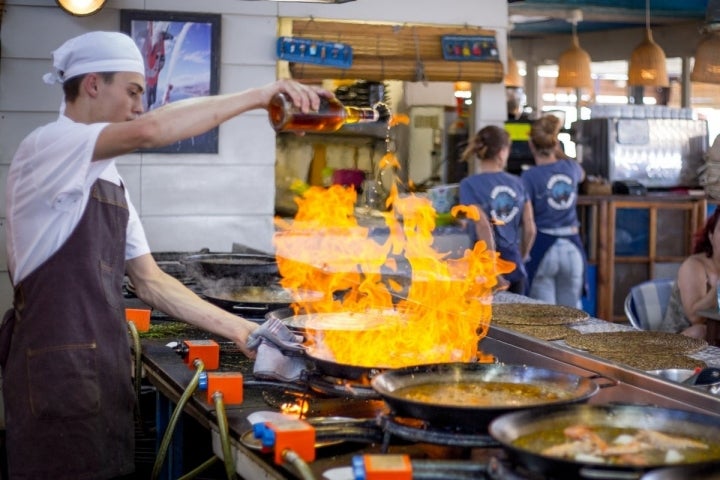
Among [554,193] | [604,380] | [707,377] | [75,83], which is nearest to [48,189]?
[75,83]

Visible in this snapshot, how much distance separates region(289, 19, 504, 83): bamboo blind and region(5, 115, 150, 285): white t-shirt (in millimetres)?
4387

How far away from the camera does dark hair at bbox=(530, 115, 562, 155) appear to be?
26.1 ft

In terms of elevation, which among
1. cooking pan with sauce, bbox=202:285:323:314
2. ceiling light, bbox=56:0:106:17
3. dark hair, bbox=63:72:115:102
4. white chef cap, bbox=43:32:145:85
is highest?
ceiling light, bbox=56:0:106:17

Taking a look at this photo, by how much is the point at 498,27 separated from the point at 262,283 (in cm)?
409

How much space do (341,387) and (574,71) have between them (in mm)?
8908

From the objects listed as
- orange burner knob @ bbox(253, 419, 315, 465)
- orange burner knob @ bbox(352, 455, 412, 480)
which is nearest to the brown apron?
orange burner knob @ bbox(253, 419, 315, 465)

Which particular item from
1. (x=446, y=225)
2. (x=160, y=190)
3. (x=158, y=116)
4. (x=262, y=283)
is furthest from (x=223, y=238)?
(x=158, y=116)

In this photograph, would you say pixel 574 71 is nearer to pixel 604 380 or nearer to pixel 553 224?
pixel 553 224

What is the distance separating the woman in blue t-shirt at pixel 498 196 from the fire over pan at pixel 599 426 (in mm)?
5047

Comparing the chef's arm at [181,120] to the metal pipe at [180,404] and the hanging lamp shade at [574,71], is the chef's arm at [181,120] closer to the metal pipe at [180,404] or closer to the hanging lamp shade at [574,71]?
the metal pipe at [180,404]

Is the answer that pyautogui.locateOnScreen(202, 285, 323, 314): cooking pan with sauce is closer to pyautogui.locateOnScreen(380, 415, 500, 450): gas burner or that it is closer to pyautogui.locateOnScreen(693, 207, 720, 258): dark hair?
pyautogui.locateOnScreen(380, 415, 500, 450): gas burner

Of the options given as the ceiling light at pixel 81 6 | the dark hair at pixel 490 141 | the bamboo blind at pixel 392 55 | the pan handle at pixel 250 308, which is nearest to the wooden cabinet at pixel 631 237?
the dark hair at pixel 490 141

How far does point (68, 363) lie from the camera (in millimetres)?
Answer: 2914

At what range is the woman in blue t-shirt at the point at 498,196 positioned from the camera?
7328 mm
